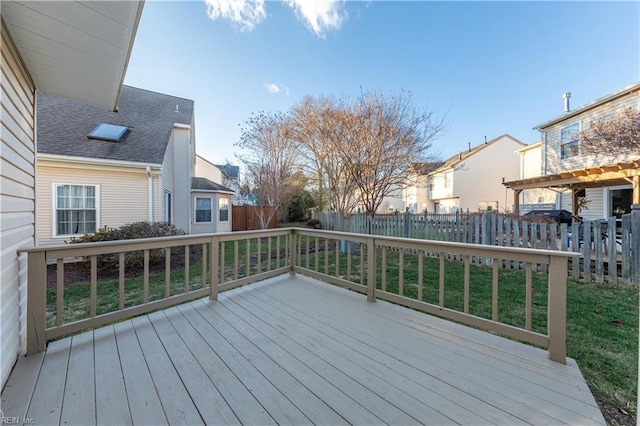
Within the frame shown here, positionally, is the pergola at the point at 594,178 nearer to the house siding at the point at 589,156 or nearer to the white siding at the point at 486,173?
the house siding at the point at 589,156

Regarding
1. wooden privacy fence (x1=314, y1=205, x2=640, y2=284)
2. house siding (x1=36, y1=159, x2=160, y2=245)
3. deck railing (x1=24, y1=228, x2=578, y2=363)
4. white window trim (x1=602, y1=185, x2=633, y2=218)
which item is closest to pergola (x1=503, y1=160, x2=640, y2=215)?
white window trim (x1=602, y1=185, x2=633, y2=218)

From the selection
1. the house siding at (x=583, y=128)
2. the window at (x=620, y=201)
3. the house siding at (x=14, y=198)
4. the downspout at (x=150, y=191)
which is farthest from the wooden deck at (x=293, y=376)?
the window at (x=620, y=201)

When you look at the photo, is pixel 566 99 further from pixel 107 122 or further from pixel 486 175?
pixel 107 122

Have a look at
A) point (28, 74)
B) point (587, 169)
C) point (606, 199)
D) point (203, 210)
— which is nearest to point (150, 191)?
point (203, 210)

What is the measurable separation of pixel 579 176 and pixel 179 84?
16455 millimetres

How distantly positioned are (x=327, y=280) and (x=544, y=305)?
2.96m

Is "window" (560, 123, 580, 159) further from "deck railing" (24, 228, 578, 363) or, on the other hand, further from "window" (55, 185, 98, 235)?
"window" (55, 185, 98, 235)

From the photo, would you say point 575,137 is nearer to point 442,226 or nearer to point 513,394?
point 442,226

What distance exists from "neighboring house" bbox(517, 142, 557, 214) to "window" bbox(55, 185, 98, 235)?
18768mm

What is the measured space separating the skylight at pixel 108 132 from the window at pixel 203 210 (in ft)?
13.0

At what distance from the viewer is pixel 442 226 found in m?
6.46

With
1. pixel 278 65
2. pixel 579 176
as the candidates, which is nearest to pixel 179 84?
pixel 278 65

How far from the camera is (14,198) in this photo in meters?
2.10

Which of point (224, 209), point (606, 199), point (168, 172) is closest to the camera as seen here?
point (168, 172)
